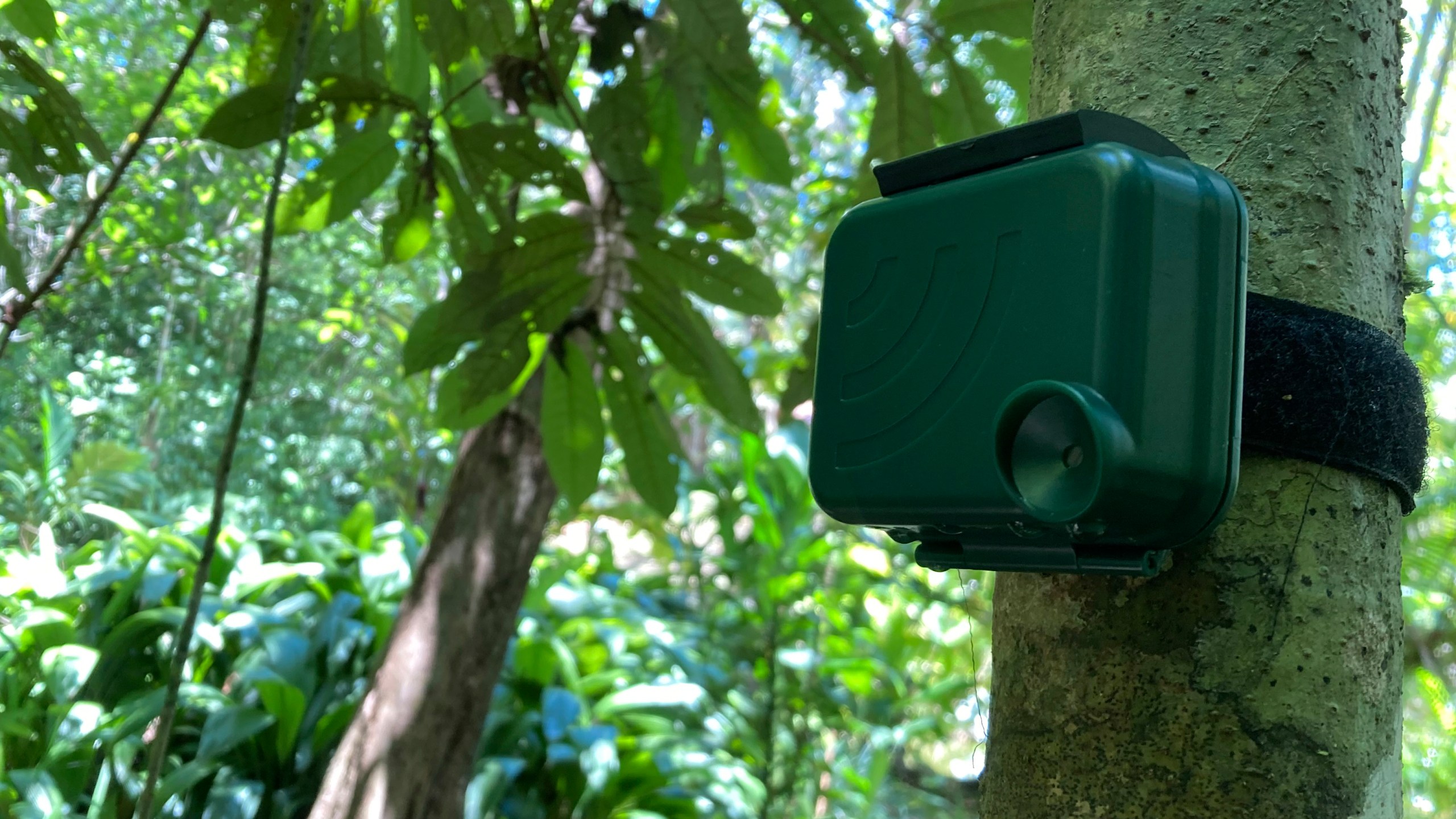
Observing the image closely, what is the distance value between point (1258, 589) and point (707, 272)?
0.69 m

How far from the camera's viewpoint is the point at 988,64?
0.95 meters

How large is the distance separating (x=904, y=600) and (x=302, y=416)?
66.2 inches

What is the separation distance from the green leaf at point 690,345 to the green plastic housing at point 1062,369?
0.57 metres

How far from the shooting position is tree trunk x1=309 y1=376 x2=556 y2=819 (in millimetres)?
1393

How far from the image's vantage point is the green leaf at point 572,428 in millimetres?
949

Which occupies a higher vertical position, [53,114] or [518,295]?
[53,114]

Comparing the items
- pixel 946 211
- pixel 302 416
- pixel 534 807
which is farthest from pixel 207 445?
pixel 946 211

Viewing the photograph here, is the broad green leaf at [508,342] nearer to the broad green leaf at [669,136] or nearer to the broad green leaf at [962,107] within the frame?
the broad green leaf at [669,136]

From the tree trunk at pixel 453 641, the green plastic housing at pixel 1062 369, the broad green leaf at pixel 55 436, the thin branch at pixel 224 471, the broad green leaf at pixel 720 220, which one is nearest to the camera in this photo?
the green plastic housing at pixel 1062 369

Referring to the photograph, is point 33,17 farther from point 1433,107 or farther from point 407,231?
point 1433,107

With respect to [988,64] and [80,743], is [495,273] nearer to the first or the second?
[988,64]

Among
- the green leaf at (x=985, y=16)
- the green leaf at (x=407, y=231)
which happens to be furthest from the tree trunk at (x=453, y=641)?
the green leaf at (x=985, y=16)

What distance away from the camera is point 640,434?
960 mm

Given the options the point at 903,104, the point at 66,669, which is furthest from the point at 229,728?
the point at 903,104
